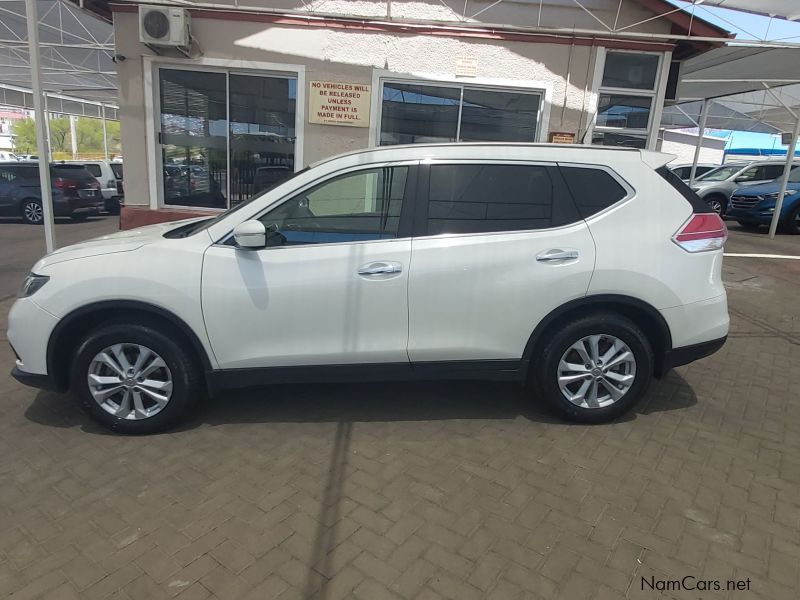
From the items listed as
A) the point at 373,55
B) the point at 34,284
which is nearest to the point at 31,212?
the point at 373,55

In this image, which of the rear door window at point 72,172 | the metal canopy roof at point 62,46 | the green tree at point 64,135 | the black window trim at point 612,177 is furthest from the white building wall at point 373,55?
the green tree at point 64,135

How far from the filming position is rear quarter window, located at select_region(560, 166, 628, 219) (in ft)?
11.8

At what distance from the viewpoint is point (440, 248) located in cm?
341

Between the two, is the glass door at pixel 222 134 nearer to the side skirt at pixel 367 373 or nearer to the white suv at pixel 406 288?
the white suv at pixel 406 288

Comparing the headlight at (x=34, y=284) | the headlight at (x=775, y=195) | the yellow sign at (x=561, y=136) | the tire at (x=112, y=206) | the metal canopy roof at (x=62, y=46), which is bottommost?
the tire at (x=112, y=206)

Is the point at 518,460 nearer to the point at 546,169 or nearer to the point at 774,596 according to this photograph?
the point at 774,596

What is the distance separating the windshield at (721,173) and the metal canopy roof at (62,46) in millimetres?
17467

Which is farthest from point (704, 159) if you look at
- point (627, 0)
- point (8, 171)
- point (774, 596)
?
point (774, 596)

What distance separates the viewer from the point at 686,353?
3.66m

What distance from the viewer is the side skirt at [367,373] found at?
3.47 m

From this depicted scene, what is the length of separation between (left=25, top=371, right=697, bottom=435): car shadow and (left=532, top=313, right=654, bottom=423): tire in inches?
7.5

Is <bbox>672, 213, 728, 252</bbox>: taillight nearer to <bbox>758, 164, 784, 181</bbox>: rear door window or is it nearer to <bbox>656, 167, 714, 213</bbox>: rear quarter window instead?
<bbox>656, 167, 714, 213</bbox>: rear quarter window

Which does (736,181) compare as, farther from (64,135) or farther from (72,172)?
(64,135)

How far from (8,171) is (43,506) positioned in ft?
49.0
